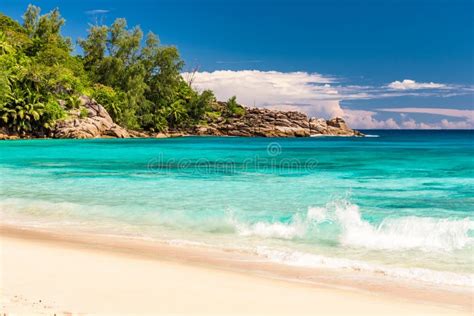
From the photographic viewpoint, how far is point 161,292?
216 inches

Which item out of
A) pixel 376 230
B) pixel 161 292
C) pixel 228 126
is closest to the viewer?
pixel 161 292

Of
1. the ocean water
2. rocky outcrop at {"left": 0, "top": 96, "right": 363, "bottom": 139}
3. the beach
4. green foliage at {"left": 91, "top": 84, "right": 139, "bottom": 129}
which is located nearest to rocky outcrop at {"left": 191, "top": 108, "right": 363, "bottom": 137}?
rocky outcrop at {"left": 0, "top": 96, "right": 363, "bottom": 139}

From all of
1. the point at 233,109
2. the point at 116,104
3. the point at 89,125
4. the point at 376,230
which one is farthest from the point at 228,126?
the point at 376,230

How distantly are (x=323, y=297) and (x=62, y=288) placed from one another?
314cm

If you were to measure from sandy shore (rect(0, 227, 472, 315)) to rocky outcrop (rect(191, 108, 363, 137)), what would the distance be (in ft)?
274

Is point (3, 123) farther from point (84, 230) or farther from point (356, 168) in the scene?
point (84, 230)

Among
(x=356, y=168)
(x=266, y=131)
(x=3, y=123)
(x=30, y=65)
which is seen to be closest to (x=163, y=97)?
(x=266, y=131)

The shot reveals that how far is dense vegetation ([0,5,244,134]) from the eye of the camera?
58281 mm

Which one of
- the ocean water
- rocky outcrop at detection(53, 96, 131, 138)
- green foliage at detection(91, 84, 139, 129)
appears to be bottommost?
the ocean water

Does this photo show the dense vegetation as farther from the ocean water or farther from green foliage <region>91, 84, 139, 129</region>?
the ocean water

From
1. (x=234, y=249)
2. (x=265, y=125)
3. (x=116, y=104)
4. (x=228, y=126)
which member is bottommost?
(x=234, y=249)

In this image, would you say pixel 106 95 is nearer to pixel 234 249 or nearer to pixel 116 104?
pixel 116 104

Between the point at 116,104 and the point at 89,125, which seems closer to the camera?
the point at 89,125

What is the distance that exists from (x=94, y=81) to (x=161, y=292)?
81.2 m
